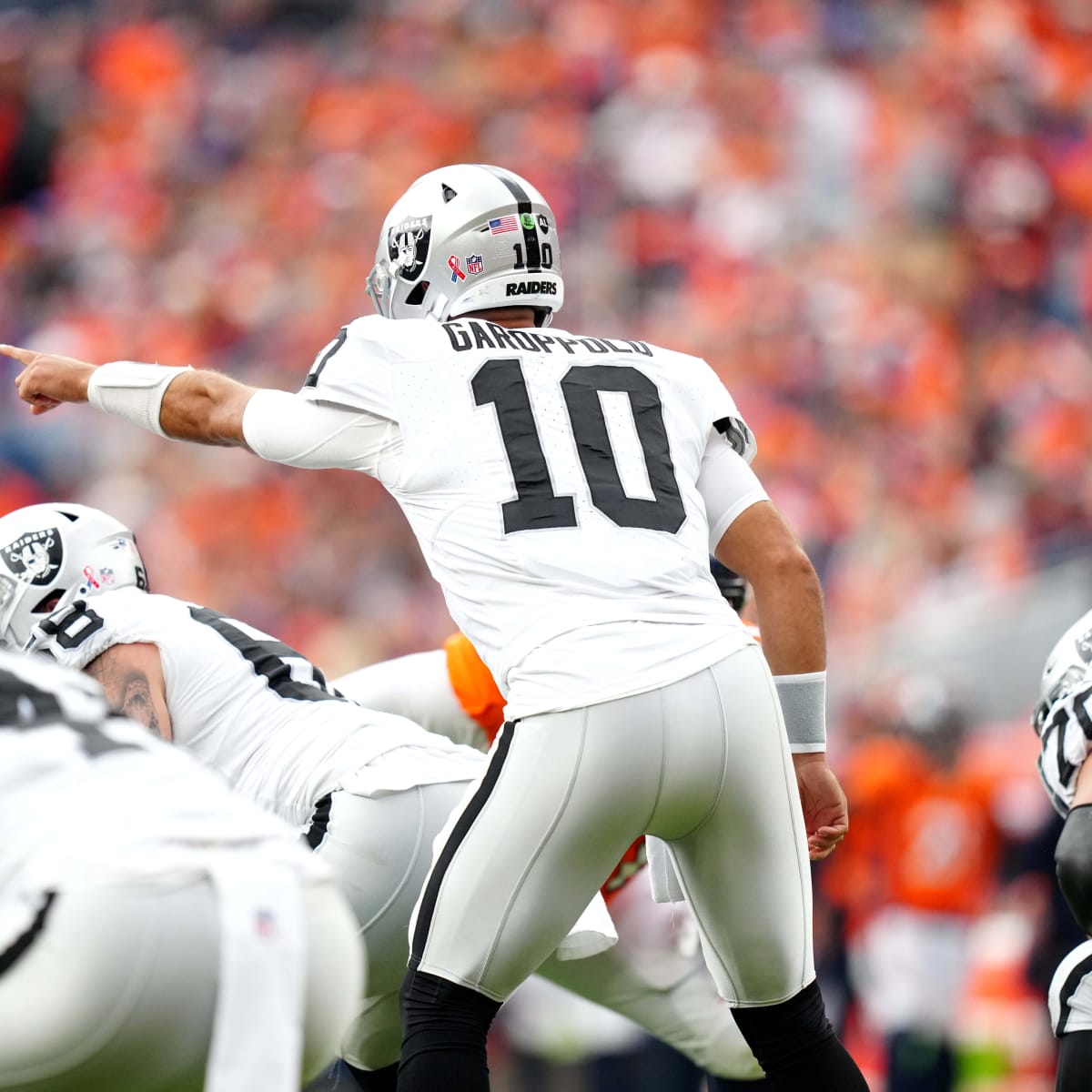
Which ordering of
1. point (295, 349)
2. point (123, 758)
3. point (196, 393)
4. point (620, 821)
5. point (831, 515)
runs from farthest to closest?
point (295, 349) < point (831, 515) < point (196, 393) < point (620, 821) < point (123, 758)

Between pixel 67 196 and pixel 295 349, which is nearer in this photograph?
pixel 295 349

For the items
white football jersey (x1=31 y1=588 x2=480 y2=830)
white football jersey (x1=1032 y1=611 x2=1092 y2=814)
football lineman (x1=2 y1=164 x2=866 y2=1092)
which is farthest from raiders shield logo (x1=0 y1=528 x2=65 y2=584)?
white football jersey (x1=1032 y1=611 x2=1092 y2=814)

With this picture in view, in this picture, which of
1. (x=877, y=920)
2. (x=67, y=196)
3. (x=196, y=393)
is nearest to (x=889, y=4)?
(x=67, y=196)

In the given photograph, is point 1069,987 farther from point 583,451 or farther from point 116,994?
point 116,994

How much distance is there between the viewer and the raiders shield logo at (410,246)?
3346 millimetres

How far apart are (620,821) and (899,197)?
890cm

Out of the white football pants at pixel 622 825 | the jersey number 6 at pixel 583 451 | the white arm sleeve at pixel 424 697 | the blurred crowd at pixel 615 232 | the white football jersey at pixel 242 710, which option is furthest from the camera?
the blurred crowd at pixel 615 232

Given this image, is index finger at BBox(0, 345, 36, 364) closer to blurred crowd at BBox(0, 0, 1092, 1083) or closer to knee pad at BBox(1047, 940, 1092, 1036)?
knee pad at BBox(1047, 940, 1092, 1036)

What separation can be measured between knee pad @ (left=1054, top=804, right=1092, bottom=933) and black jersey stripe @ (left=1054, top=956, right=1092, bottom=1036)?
12.3 inches

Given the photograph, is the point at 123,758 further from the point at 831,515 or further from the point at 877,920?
the point at 831,515

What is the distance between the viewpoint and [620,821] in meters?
2.83

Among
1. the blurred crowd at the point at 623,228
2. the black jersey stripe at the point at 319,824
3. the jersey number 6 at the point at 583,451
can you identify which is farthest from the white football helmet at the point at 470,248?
the blurred crowd at the point at 623,228

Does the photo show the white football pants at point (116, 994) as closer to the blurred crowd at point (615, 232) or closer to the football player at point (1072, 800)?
the football player at point (1072, 800)

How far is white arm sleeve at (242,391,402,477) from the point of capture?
3.05 meters
